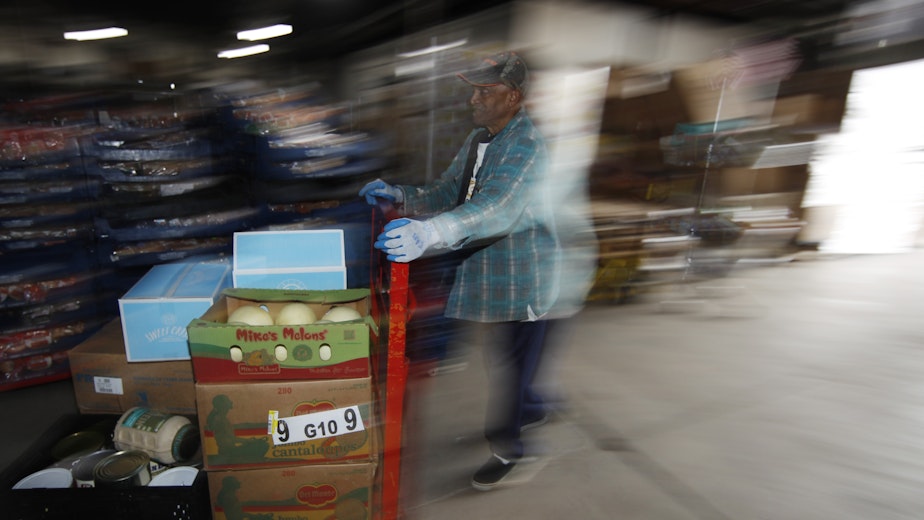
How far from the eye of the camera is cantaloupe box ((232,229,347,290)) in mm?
1648

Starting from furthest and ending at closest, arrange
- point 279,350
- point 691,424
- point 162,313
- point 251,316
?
point 691,424
point 162,313
point 251,316
point 279,350

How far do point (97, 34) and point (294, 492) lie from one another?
4618 mm

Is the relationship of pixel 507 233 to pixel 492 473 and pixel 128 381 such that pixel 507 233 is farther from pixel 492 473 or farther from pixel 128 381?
pixel 128 381

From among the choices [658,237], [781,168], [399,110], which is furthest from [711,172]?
[399,110]

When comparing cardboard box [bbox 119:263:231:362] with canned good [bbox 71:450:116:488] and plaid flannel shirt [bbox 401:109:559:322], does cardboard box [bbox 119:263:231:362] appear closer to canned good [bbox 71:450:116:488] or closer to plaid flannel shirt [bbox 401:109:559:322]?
canned good [bbox 71:450:116:488]

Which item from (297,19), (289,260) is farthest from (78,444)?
(297,19)

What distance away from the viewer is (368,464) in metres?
1.39

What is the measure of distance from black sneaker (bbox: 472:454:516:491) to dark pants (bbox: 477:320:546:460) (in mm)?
36

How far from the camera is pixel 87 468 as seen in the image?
1.41 meters

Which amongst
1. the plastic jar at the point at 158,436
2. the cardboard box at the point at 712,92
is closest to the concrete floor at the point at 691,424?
the plastic jar at the point at 158,436

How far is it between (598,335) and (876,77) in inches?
212

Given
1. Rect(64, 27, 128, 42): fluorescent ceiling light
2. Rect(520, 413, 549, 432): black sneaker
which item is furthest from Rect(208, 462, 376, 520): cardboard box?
Rect(64, 27, 128, 42): fluorescent ceiling light

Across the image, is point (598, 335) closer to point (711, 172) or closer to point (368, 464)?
point (711, 172)

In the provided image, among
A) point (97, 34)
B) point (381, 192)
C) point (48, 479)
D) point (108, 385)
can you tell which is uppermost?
point (97, 34)
